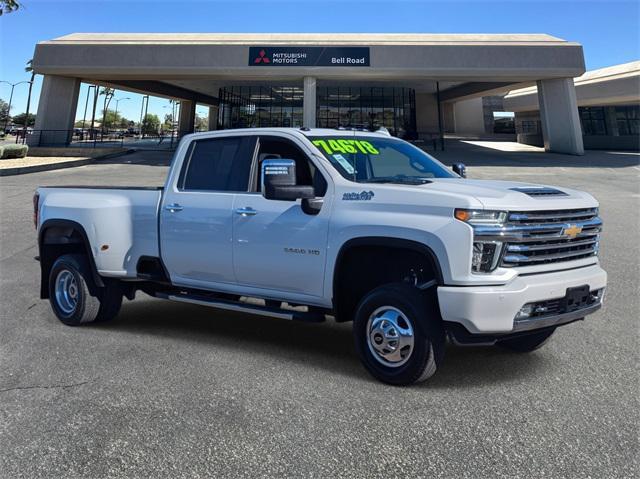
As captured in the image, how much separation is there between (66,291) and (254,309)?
8.31 ft

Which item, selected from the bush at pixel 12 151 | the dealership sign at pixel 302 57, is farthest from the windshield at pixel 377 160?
the dealership sign at pixel 302 57

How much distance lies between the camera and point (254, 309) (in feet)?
15.9

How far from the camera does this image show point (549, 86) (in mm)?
34031

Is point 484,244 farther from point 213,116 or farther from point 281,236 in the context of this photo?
point 213,116

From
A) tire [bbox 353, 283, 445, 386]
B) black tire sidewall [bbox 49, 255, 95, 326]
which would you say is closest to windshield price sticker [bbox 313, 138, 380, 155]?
tire [bbox 353, 283, 445, 386]

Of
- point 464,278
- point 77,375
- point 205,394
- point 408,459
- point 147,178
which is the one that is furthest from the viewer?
point 147,178

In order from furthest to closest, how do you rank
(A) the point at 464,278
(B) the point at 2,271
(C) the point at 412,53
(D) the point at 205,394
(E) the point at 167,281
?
1. (C) the point at 412,53
2. (B) the point at 2,271
3. (E) the point at 167,281
4. (D) the point at 205,394
5. (A) the point at 464,278

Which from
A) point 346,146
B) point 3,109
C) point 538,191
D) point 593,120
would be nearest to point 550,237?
point 538,191

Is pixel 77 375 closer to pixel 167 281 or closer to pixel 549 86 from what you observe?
pixel 167 281

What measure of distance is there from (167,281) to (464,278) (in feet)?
10.3

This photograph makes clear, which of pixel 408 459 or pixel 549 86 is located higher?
pixel 549 86

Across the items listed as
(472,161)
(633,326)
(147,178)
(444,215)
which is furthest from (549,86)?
(444,215)

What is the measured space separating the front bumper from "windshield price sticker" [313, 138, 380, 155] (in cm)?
172

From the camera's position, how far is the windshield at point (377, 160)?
187 inches
